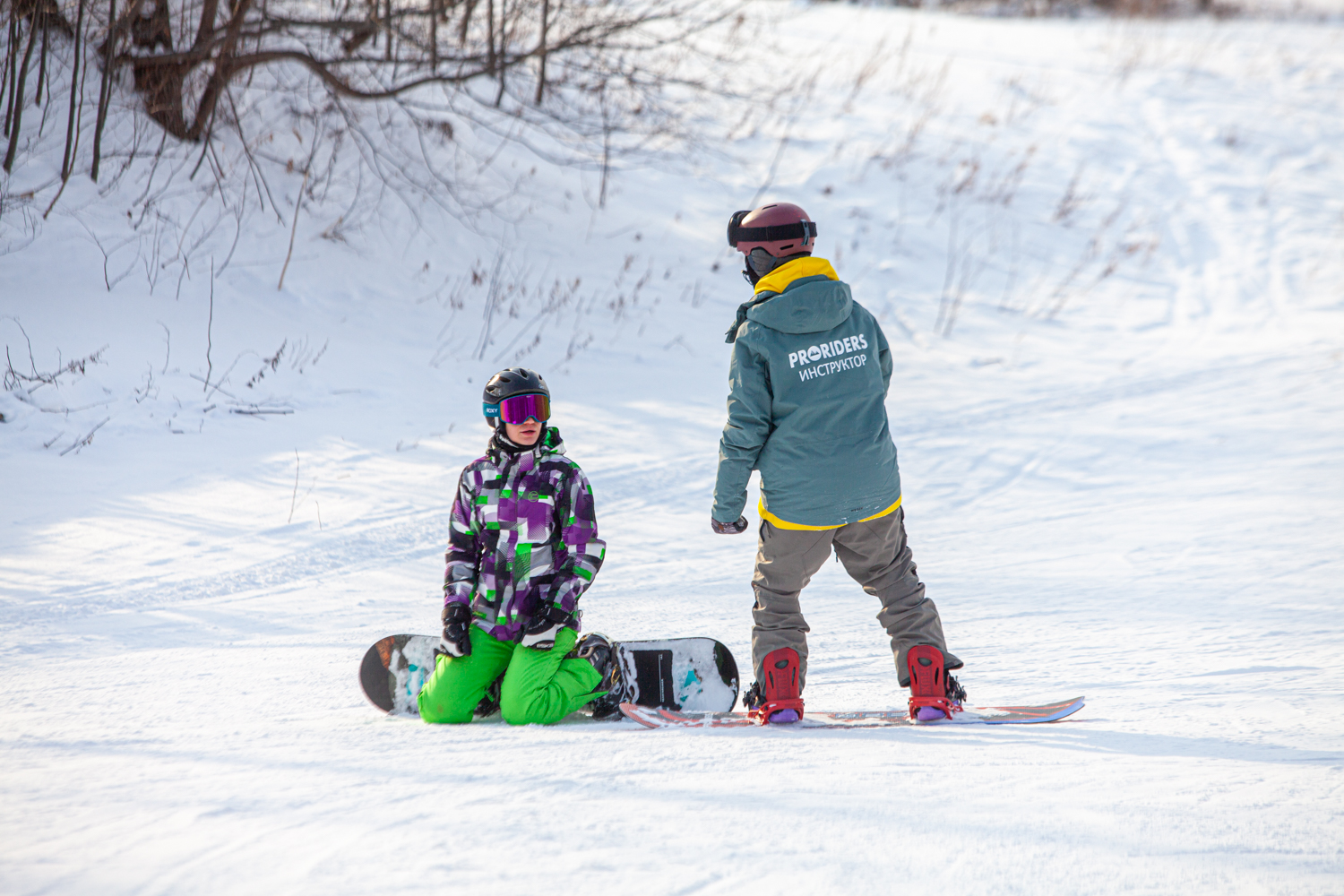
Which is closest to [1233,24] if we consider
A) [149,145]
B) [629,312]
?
[629,312]

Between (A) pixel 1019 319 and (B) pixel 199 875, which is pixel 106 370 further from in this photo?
(A) pixel 1019 319

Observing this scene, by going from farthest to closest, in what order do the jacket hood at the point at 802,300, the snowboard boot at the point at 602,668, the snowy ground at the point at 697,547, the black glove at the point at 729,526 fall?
the snowboard boot at the point at 602,668
the black glove at the point at 729,526
the jacket hood at the point at 802,300
the snowy ground at the point at 697,547

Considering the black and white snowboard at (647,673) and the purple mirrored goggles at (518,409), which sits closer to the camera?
the purple mirrored goggles at (518,409)

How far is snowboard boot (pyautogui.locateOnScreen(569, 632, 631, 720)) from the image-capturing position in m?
3.05

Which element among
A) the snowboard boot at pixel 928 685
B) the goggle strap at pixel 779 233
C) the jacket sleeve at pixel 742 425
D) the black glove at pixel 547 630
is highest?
the goggle strap at pixel 779 233

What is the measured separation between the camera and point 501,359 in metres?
7.57

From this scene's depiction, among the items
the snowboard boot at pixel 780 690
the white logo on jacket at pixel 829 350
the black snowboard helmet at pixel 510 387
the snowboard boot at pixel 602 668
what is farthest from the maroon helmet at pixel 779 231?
the snowboard boot at pixel 602 668

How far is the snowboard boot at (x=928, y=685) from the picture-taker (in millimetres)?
2910

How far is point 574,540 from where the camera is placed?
9.65 ft

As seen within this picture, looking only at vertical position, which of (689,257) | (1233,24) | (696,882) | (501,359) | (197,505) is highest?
(1233,24)

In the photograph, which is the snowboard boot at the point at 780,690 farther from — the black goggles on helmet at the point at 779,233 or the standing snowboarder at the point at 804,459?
the black goggles on helmet at the point at 779,233

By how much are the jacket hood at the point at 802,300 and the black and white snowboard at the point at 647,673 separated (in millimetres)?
1246

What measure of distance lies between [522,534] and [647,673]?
28.7 inches

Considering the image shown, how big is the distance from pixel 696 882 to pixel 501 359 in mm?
6235
